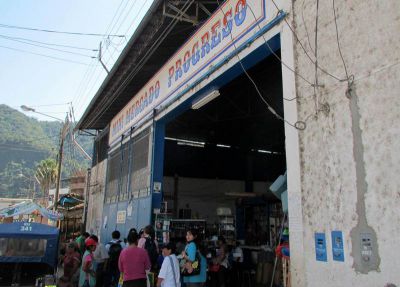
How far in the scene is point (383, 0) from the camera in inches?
172

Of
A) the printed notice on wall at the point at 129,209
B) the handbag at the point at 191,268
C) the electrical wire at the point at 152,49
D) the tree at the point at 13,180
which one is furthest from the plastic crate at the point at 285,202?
the tree at the point at 13,180

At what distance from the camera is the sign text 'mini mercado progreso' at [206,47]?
23.5 feet

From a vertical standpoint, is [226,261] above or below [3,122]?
below

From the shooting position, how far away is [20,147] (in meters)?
104

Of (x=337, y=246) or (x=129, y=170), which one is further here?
(x=129, y=170)

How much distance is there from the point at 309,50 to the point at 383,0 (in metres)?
1.21

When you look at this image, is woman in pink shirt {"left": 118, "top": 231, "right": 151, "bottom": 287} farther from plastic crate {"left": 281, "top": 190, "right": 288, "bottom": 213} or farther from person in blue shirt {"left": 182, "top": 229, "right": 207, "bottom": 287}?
plastic crate {"left": 281, "top": 190, "right": 288, "bottom": 213}

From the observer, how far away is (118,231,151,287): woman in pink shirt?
7004 mm

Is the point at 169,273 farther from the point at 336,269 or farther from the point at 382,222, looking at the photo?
the point at 382,222

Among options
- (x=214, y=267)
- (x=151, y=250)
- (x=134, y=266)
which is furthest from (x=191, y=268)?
(x=214, y=267)

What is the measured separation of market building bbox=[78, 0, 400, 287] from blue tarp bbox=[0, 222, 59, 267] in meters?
2.85

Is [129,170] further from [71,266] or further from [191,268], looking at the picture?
[191,268]

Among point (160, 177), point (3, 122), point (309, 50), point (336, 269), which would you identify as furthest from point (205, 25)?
point (3, 122)

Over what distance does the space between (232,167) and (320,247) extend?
17.6m
